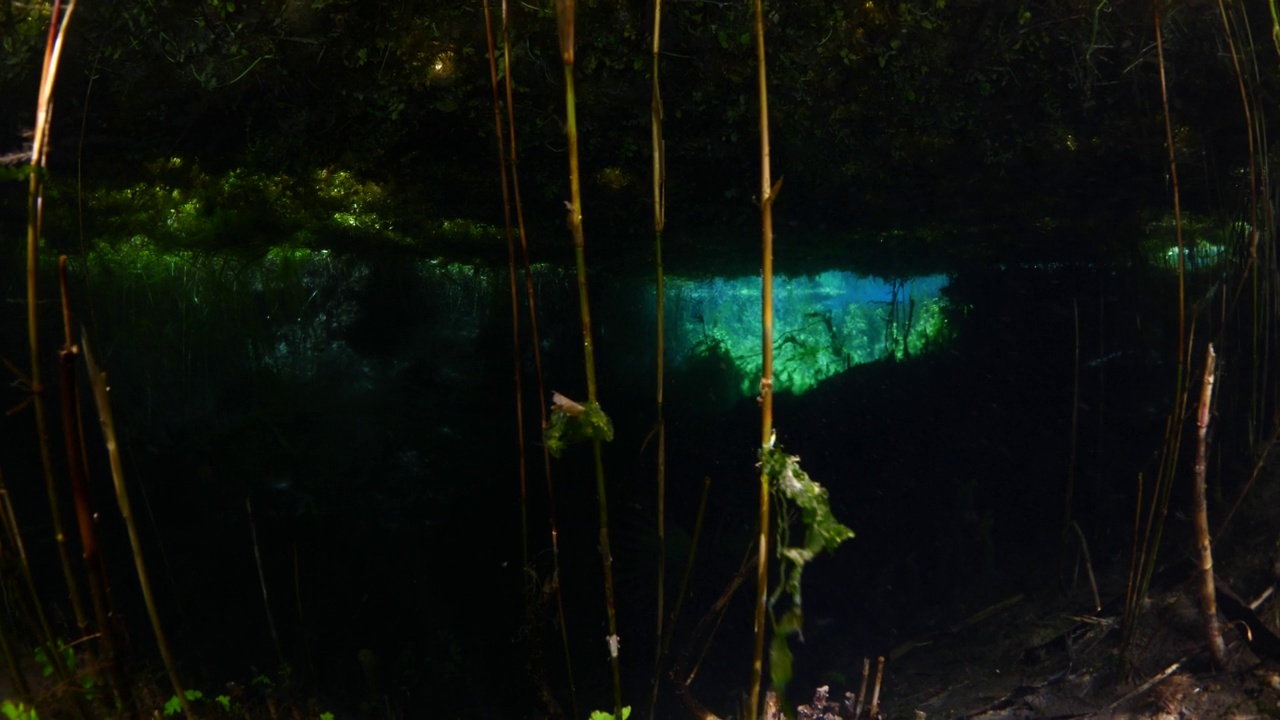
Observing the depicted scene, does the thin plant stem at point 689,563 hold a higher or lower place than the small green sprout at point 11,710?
higher

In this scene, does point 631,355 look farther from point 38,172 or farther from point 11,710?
point 38,172

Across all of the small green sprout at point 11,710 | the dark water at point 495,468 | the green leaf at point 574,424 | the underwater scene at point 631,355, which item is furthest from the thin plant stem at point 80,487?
the dark water at point 495,468

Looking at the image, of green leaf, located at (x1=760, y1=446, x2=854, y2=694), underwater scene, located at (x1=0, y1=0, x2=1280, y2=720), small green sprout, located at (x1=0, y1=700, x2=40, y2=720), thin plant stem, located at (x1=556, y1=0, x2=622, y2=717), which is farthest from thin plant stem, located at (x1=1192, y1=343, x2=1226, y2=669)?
small green sprout, located at (x1=0, y1=700, x2=40, y2=720)

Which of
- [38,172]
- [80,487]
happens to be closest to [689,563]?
[80,487]

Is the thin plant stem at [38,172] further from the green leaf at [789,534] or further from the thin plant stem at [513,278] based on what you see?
the green leaf at [789,534]

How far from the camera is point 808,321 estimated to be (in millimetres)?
12625

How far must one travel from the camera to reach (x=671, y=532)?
410 inches

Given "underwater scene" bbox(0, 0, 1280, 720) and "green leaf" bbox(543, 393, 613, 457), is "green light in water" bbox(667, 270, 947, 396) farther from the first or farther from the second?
"green leaf" bbox(543, 393, 613, 457)

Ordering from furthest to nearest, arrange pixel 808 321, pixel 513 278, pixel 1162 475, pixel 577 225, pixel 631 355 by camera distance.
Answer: pixel 808 321 → pixel 631 355 → pixel 1162 475 → pixel 513 278 → pixel 577 225

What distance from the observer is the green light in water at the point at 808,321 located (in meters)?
11.3

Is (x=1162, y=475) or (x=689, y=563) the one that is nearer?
(x=689, y=563)

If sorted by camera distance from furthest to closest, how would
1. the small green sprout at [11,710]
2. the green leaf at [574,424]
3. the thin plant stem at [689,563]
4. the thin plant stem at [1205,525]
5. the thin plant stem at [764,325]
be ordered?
1. the thin plant stem at [1205,525]
2. the small green sprout at [11,710]
3. the thin plant stem at [689,563]
4. the green leaf at [574,424]
5. the thin plant stem at [764,325]

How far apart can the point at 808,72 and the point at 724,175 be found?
1.50m

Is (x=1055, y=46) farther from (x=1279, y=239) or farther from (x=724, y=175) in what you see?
(x=1279, y=239)
